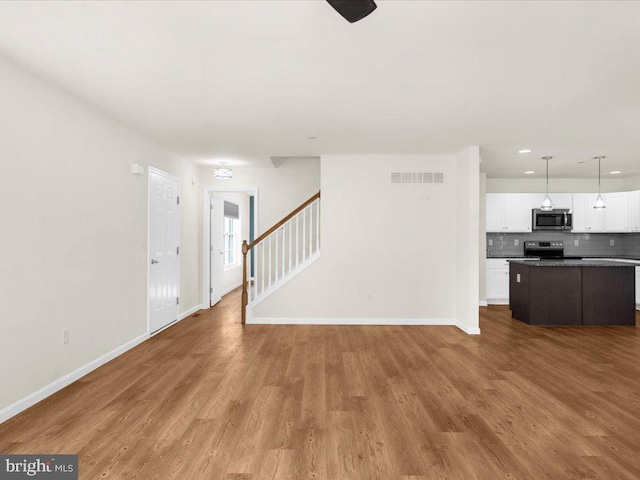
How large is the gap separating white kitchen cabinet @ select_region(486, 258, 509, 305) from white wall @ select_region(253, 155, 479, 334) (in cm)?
215

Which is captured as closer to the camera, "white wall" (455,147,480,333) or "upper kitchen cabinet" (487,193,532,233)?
"white wall" (455,147,480,333)

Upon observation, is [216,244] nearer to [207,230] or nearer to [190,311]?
[207,230]

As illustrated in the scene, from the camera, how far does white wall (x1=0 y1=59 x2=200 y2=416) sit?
2.73m

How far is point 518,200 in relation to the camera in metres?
7.54

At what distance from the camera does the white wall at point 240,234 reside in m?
8.52

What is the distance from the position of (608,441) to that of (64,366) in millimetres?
4456

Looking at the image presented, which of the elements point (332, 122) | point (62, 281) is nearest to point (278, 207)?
point (332, 122)

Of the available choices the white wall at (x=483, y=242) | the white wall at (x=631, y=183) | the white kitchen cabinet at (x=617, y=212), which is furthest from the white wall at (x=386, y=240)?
the white wall at (x=631, y=183)

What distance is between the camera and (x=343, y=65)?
2758 millimetres

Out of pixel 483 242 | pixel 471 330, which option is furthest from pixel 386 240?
pixel 483 242

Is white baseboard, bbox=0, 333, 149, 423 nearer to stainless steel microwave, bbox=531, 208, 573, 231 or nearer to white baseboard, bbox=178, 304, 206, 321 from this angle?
white baseboard, bbox=178, 304, 206, 321

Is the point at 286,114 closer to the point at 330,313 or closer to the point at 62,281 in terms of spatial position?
the point at 62,281

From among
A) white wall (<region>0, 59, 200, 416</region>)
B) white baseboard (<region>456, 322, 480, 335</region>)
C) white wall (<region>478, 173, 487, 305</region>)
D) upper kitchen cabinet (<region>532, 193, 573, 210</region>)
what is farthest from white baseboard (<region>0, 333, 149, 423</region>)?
upper kitchen cabinet (<region>532, 193, 573, 210</region>)

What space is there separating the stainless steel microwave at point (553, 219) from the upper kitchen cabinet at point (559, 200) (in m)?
0.09
